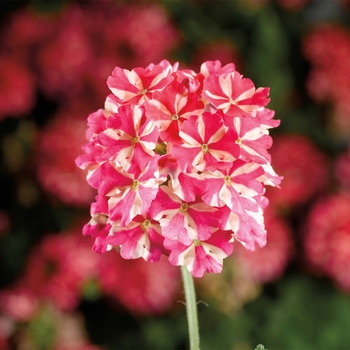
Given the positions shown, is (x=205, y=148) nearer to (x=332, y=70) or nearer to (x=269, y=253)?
(x=269, y=253)

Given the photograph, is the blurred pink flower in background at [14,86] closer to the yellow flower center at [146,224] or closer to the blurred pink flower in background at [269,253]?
the blurred pink flower in background at [269,253]

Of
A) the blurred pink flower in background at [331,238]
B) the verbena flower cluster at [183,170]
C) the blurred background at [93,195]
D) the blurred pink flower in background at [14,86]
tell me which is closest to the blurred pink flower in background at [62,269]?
the blurred background at [93,195]

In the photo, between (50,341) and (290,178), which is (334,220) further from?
(50,341)

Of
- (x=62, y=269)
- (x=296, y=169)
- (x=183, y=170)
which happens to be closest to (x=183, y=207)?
(x=183, y=170)

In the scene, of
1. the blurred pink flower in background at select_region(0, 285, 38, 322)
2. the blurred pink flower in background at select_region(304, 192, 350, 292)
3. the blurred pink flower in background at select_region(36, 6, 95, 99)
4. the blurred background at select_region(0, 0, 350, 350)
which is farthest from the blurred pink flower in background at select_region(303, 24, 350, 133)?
the blurred pink flower in background at select_region(0, 285, 38, 322)

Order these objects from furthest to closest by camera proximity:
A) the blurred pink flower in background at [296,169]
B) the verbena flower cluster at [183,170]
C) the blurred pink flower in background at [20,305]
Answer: the blurred pink flower in background at [296,169], the blurred pink flower in background at [20,305], the verbena flower cluster at [183,170]

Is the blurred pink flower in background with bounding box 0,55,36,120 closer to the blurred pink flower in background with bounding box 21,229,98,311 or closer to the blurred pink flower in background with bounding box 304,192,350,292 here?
the blurred pink flower in background with bounding box 21,229,98,311

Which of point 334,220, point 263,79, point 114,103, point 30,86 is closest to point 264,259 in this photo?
point 334,220
